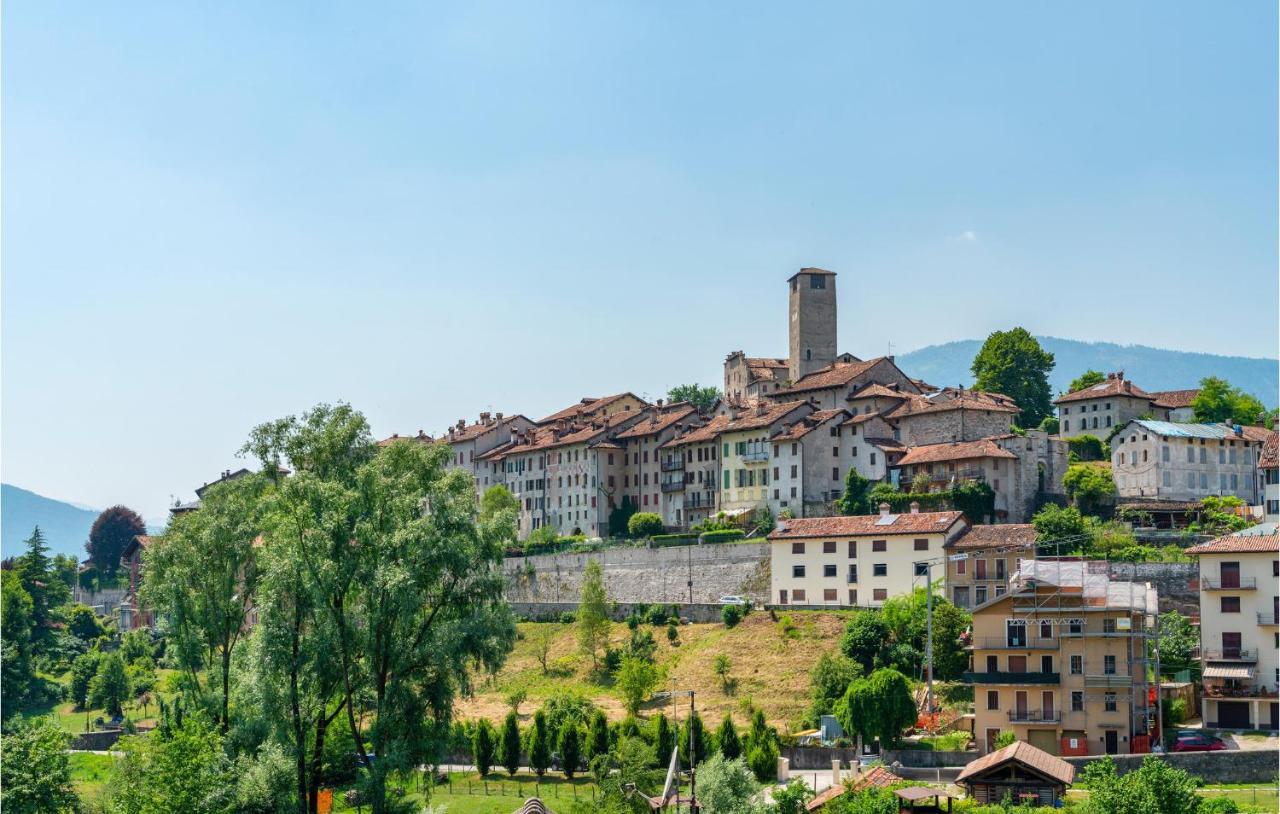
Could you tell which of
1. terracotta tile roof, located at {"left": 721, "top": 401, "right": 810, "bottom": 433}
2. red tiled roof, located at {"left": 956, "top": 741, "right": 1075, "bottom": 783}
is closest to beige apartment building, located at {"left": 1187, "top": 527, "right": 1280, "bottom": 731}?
red tiled roof, located at {"left": 956, "top": 741, "right": 1075, "bottom": 783}

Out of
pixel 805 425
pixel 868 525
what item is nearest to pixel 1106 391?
pixel 805 425

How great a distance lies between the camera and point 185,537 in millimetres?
56500

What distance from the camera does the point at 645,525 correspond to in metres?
102

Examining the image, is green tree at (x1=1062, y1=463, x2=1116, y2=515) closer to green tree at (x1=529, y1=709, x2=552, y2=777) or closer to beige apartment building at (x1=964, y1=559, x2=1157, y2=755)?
beige apartment building at (x1=964, y1=559, x2=1157, y2=755)

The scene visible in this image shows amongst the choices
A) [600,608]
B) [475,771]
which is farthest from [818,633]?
[475,771]

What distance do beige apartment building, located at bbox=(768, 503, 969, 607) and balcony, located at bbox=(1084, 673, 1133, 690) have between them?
14444 mm

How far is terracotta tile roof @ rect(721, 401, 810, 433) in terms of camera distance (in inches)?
3900

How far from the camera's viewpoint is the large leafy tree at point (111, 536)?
15000cm

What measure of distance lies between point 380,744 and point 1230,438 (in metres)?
63.2

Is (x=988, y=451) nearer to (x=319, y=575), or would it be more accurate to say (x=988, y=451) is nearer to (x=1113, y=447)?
(x=1113, y=447)

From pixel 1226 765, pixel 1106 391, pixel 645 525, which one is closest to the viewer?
pixel 1226 765

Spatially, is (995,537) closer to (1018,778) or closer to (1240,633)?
(1240,633)

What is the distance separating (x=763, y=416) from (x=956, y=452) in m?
15.6

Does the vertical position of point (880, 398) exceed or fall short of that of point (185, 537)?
it exceeds it
